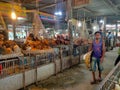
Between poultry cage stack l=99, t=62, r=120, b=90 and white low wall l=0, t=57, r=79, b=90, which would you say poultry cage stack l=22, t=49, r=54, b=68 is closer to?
white low wall l=0, t=57, r=79, b=90

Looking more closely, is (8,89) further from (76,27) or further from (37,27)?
(76,27)

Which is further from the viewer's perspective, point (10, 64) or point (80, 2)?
point (80, 2)

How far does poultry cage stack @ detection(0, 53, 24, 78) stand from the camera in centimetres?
480

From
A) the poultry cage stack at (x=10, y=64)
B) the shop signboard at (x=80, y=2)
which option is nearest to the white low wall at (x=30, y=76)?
the poultry cage stack at (x=10, y=64)

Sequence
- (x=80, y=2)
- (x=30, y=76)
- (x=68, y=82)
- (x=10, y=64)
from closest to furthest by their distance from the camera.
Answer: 1. (x=10, y=64)
2. (x=30, y=76)
3. (x=68, y=82)
4. (x=80, y=2)

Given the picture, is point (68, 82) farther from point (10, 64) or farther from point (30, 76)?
point (10, 64)

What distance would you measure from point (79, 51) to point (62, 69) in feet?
7.07

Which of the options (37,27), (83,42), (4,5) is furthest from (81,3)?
(4,5)

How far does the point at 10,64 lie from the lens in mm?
5125

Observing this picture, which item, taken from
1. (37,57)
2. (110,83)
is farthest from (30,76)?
(110,83)

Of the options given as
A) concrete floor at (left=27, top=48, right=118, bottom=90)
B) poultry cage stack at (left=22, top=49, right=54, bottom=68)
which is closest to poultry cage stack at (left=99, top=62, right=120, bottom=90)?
concrete floor at (left=27, top=48, right=118, bottom=90)

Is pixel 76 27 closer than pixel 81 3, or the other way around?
pixel 81 3

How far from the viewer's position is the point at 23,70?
17.1 ft

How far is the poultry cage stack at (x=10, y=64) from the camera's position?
189 inches
